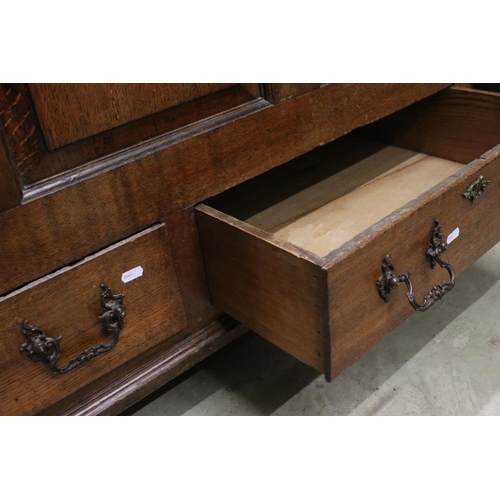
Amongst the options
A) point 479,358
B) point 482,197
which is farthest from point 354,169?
point 479,358

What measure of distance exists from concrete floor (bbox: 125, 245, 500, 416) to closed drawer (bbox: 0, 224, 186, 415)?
226 millimetres

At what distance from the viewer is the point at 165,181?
84cm

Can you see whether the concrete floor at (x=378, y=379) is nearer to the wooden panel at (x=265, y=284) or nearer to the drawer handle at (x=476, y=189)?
the wooden panel at (x=265, y=284)

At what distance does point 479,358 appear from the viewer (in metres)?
1.12

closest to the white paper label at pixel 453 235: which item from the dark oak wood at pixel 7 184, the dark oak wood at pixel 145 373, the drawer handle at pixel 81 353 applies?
the dark oak wood at pixel 145 373

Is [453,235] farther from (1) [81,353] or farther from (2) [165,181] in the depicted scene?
(1) [81,353]

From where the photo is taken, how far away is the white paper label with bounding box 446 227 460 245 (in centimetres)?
95

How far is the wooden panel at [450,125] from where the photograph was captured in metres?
1.13

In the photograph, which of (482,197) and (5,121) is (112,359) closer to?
(5,121)

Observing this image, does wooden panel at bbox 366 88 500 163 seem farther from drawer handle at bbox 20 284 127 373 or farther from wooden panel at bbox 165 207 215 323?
drawer handle at bbox 20 284 127 373

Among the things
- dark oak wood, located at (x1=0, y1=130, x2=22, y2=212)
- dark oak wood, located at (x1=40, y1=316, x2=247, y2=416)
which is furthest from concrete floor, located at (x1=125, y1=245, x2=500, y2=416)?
dark oak wood, located at (x1=0, y1=130, x2=22, y2=212)

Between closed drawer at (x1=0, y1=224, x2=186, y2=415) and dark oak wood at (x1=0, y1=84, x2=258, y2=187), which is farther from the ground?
dark oak wood at (x1=0, y1=84, x2=258, y2=187)

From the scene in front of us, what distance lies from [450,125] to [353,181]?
212 mm

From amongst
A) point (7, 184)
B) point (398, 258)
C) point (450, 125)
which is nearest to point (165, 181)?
point (7, 184)
